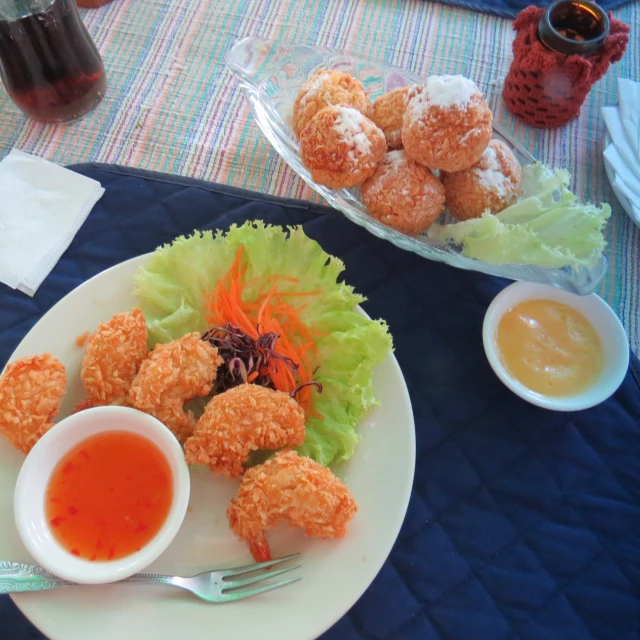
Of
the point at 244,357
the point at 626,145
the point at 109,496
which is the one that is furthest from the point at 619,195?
the point at 109,496

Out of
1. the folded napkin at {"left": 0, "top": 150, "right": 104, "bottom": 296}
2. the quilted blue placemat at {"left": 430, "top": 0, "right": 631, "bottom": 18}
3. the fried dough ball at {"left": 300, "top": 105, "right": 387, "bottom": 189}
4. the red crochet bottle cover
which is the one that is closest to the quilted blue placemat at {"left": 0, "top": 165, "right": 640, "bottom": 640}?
the folded napkin at {"left": 0, "top": 150, "right": 104, "bottom": 296}

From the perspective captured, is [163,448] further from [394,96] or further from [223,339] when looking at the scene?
[394,96]

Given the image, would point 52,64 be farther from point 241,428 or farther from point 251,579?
point 251,579

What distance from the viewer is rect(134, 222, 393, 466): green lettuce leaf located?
4.53 ft

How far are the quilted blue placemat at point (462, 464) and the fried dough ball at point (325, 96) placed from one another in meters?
0.28

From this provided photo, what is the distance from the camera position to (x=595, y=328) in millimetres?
1574

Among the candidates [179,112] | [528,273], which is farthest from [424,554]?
[179,112]

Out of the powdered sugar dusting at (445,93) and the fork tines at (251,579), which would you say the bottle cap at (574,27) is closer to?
the powdered sugar dusting at (445,93)

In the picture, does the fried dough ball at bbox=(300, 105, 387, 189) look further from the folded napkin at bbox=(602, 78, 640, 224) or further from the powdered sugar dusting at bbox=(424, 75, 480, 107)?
the folded napkin at bbox=(602, 78, 640, 224)

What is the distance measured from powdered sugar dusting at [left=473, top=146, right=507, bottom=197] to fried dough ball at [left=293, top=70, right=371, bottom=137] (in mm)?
382

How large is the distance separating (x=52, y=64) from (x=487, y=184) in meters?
1.40

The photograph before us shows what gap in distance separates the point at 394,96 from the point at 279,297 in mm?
701

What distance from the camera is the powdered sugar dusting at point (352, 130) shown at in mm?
1529

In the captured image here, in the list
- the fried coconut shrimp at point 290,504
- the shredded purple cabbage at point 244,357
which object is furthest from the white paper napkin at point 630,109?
the fried coconut shrimp at point 290,504
